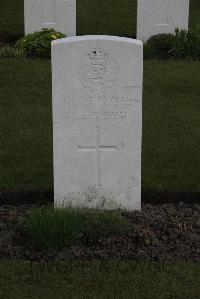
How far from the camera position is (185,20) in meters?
14.6

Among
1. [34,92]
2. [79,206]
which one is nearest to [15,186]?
[79,206]

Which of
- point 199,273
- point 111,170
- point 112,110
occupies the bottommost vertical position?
point 199,273

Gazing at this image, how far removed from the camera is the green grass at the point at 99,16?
1580cm

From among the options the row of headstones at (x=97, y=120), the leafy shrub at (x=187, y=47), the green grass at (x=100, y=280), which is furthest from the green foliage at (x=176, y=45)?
the green grass at (x=100, y=280)

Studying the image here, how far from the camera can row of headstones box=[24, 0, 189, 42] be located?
14.1 m

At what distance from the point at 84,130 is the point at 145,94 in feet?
15.5

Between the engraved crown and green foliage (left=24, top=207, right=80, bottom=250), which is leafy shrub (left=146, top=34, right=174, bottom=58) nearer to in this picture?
the engraved crown

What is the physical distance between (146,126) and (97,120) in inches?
127

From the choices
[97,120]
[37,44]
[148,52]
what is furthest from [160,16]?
[97,120]

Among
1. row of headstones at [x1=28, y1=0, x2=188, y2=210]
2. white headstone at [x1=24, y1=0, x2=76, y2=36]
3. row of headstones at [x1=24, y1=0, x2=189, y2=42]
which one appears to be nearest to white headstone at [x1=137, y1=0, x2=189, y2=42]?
row of headstones at [x1=24, y1=0, x2=189, y2=42]

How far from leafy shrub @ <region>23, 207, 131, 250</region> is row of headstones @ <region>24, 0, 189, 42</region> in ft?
28.6

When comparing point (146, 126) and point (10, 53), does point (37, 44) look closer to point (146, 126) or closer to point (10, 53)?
point (10, 53)

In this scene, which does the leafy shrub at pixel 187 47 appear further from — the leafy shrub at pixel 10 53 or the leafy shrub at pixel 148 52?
the leafy shrub at pixel 10 53

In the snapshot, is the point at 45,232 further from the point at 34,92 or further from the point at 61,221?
the point at 34,92
